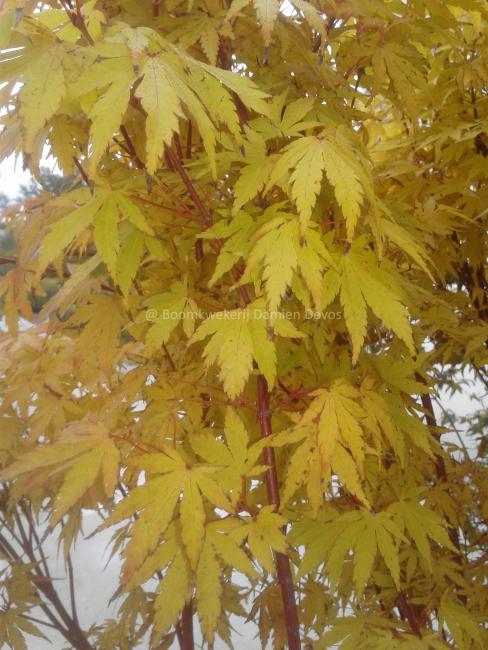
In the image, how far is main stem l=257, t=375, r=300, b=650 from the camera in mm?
710

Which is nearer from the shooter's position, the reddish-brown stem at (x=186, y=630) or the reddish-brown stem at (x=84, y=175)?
the reddish-brown stem at (x=84, y=175)

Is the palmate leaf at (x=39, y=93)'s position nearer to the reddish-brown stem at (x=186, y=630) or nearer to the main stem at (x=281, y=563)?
the main stem at (x=281, y=563)

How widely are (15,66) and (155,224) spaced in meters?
0.26

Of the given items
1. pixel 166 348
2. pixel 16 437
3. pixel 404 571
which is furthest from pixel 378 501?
pixel 16 437

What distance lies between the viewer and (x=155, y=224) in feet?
2.51

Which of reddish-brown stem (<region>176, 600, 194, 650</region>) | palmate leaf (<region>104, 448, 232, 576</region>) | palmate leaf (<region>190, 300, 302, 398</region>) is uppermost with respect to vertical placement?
palmate leaf (<region>190, 300, 302, 398</region>)

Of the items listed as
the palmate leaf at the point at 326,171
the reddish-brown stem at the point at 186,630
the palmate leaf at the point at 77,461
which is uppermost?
the palmate leaf at the point at 326,171

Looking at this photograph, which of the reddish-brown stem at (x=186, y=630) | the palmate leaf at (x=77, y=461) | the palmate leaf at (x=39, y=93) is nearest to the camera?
the palmate leaf at (x=39, y=93)

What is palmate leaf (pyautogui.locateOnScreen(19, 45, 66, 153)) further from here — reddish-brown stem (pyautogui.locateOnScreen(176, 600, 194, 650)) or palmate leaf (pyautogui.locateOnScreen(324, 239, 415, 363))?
reddish-brown stem (pyautogui.locateOnScreen(176, 600, 194, 650))

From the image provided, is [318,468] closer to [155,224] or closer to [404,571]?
[155,224]

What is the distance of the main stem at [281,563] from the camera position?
28.0 inches

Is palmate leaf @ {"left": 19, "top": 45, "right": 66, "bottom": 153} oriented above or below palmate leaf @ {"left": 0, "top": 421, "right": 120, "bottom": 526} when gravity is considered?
above

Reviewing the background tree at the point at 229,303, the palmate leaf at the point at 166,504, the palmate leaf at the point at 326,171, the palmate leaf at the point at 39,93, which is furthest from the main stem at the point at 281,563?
the palmate leaf at the point at 39,93

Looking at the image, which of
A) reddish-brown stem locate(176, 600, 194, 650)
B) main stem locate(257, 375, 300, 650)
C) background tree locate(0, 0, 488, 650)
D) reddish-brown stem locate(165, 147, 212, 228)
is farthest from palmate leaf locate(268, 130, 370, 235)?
reddish-brown stem locate(176, 600, 194, 650)
